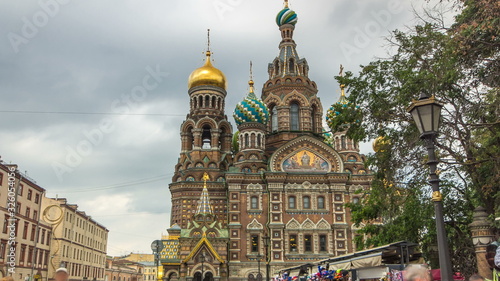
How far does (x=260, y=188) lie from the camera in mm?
37531

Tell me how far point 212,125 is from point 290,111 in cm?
736

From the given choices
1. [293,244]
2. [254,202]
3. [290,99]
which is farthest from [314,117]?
[293,244]

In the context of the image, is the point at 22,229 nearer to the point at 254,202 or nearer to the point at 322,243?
the point at 254,202

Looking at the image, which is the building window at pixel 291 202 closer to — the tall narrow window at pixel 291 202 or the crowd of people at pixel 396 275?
the tall narrow window at pixel 291 202

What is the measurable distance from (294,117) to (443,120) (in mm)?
31109

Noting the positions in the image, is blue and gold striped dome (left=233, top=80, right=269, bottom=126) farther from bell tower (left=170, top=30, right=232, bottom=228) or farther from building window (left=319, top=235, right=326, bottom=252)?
building window (left=319, top=235, right=326, bottom=252)

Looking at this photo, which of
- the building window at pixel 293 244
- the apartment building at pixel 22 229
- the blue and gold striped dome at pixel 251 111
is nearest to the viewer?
the apartment building at pixel 22 229

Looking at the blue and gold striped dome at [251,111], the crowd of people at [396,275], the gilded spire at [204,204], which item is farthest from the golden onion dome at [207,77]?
the crowd of people at [396,275]

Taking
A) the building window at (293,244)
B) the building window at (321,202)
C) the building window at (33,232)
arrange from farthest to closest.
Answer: the building window at (321,202) < the building window at (293,244) < the building window at (33,232)

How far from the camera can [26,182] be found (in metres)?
33.1

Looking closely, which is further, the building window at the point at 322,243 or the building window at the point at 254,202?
the building window at the point at 254,202

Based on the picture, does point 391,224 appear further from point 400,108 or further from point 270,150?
point 270,150

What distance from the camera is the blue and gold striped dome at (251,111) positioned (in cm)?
4078

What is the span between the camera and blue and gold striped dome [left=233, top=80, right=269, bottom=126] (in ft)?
134
